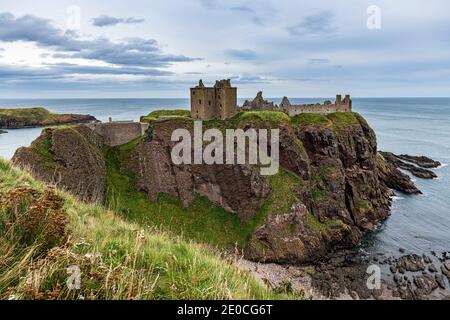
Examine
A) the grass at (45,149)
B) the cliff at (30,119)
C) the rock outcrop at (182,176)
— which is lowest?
the rock outcrop at (182,176)

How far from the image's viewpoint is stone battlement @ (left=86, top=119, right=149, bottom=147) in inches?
2564

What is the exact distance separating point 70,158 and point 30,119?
410ft

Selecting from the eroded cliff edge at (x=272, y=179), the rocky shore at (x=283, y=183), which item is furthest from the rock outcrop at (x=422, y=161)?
the eroded cliff edge at (x=272, y=179)

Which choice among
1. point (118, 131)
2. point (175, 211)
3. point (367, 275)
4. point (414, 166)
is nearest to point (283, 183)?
point (175, 211)

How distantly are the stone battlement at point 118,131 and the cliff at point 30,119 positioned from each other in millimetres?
109521

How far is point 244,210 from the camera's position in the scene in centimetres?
5994

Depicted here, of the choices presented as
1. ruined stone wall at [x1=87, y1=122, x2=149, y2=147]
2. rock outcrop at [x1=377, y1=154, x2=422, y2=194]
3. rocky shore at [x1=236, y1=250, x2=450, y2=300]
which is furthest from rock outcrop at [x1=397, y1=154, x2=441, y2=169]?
ruined stone wall at [x1=87, y1=122, x2=149, y2=147]

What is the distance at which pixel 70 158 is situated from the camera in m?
55.0

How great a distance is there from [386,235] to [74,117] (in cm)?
15946

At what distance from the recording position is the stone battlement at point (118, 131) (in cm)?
6512

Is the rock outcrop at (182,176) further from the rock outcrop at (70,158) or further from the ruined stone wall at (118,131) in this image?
the rock outcrop at (70,158)

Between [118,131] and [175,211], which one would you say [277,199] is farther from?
[118,131]

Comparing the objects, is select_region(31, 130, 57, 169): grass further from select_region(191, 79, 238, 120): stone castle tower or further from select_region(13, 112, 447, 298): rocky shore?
select_region(191, 79, 238, 120): stone castle tower

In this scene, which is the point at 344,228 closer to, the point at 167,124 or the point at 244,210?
the point at 244,210
